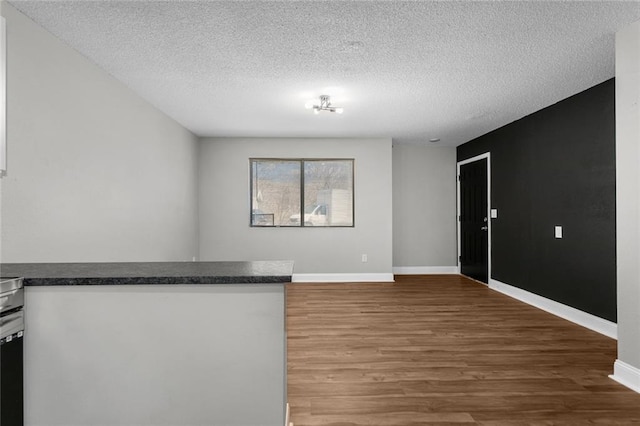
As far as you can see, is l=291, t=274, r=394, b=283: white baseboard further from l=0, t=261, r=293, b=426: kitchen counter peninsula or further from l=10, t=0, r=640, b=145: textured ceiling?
l=0, t=261, r=293, b=426: kitchen counter peninsula

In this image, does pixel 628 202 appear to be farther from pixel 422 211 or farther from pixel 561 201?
pixel 422 211

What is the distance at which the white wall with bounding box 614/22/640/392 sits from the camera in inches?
97.5

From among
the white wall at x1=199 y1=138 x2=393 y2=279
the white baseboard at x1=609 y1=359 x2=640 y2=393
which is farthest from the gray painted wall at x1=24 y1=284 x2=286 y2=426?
the white wall at x1=199 y1=138 x2=393 y2=279

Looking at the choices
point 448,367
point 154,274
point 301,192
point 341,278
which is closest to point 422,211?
point 341,278

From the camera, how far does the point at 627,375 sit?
8.29 ft

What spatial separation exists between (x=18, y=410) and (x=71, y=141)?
2020 mm

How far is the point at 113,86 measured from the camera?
3.43 meters

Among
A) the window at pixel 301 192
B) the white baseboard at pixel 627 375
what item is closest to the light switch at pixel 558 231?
the white baseboard at pixel 627 375

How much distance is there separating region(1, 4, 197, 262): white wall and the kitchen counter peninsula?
3.72 feet

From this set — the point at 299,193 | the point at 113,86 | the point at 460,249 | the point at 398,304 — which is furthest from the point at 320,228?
the point at 113,86

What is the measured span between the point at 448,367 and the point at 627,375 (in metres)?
1.14

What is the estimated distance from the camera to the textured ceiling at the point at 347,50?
2338mm

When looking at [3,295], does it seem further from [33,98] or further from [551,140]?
[551,140]

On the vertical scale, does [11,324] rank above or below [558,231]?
below
